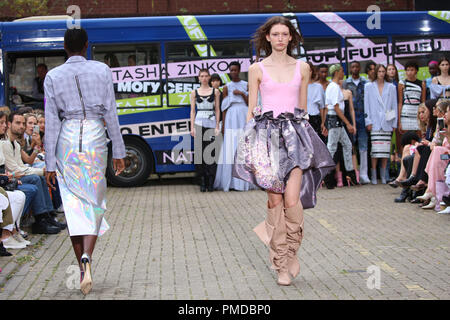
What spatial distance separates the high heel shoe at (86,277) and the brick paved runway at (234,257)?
0.21 feet

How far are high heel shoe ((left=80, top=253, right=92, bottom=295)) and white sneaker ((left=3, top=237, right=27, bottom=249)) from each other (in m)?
2.65

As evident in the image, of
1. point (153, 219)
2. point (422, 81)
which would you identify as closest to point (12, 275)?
point (153, 219)

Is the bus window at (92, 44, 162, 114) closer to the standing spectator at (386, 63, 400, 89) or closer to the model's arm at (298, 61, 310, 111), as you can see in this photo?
the standing spectator at (386, 63, 400, 89)

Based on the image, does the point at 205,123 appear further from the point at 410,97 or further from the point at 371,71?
the point at 410,97

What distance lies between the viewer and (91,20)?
1509 centimetres

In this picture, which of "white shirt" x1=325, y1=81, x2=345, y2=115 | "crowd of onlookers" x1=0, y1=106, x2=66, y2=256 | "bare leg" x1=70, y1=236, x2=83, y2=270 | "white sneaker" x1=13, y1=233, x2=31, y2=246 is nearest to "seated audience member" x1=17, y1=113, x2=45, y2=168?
"crowd of onlookers" x1=0, y1=106, x2=66, y2=256

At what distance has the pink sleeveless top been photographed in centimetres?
660

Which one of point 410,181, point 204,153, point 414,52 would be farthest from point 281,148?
point 414,52

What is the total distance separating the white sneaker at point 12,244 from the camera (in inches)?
341

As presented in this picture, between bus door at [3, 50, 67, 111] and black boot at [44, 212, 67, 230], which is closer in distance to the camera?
black boot at [44, 212, 67, 230]

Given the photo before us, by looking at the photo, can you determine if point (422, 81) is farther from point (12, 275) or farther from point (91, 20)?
point (12, 275)

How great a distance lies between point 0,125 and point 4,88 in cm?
566

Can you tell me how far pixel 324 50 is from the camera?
15.6 m

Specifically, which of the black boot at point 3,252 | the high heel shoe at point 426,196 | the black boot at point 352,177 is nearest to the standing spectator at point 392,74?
the black boot at point 352,177
